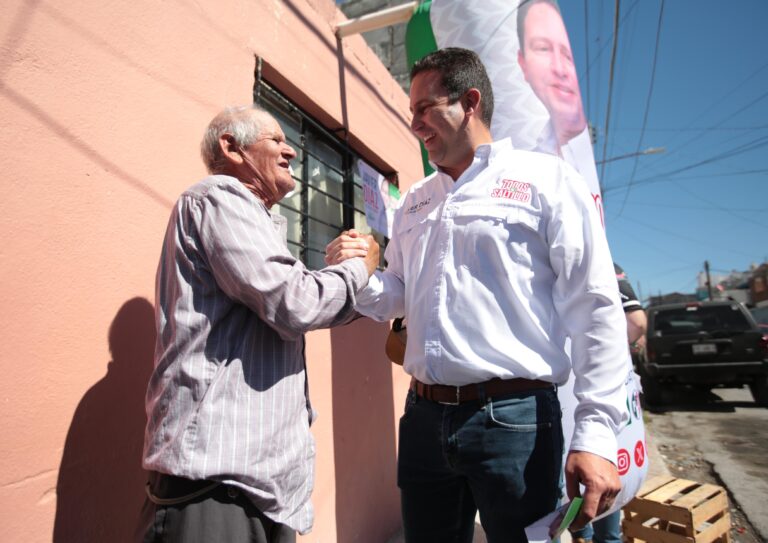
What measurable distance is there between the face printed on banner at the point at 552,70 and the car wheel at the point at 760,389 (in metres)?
6.77

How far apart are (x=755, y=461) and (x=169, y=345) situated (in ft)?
18.9

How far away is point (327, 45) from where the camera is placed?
309 cm

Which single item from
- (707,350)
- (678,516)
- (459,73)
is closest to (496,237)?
(459,73)

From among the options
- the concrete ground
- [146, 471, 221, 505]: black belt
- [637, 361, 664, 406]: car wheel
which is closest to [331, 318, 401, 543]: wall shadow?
the concrete ground

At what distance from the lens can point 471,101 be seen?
5.38ft

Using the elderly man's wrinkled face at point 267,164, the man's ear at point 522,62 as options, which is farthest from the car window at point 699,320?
the elderly man's wrinkled face at point 267,164

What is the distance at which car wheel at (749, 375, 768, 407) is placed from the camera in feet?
23.6

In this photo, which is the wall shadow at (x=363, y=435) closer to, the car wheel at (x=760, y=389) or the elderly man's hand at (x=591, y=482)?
the elderly man's hand at (x=591, y=482)

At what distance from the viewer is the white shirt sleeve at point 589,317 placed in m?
1.26

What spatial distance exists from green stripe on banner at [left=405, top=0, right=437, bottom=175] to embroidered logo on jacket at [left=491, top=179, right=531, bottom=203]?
4.57 feet

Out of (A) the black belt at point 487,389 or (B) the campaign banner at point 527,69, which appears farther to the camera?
(B) the campaign banner at point 527,69


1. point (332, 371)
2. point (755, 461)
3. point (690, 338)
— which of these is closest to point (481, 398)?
point (332, 371)

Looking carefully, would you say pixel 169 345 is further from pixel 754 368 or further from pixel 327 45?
pixel 754 368

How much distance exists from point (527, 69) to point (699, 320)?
7126 millimetres
